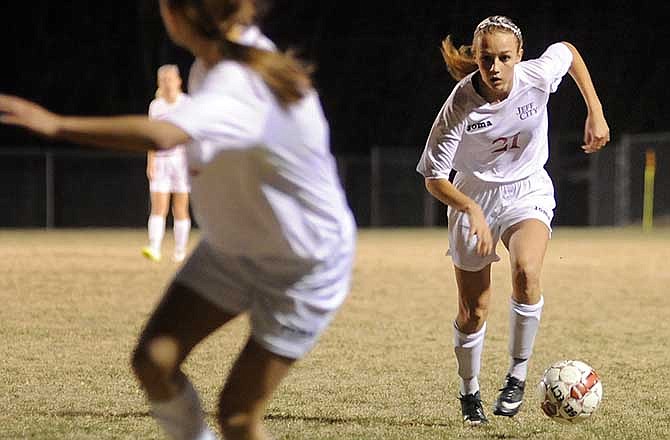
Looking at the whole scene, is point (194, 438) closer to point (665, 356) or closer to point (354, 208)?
point (665, 356)

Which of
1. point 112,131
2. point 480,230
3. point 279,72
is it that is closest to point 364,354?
point 480,230

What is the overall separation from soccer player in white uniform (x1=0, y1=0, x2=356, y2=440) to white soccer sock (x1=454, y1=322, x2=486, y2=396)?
2.53m

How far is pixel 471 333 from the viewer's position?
21.1 feet

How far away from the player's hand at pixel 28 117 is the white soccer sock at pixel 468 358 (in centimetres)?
344

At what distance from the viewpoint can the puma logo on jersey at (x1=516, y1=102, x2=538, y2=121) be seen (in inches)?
244

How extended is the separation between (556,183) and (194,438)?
29.2m

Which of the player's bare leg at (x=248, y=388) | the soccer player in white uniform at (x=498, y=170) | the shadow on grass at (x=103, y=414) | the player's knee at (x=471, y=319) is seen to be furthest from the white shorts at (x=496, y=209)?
the player's bare leg at (x=248, y=388)

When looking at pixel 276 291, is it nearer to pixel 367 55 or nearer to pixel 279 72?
pixel 279 72

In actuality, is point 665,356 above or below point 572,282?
above

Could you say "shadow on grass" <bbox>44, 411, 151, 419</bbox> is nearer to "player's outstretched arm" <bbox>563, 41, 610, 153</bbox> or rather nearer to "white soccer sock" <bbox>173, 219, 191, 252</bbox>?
"player's outstretched arm" <bbox>563, 41, 610, 153</bbox>

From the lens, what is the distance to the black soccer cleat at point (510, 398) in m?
6.20

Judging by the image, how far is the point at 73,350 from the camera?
335 inches

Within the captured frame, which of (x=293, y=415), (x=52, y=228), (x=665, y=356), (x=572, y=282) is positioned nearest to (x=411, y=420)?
(x=293, y=415)

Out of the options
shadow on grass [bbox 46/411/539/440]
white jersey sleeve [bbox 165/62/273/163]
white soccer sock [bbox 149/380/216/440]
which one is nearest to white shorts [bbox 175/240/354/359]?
white soccer sock [bbox 149/380/216/440]
